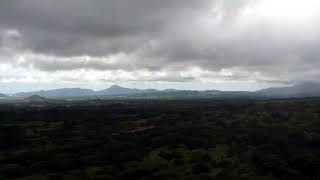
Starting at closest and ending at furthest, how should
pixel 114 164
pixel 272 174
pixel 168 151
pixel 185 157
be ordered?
pixel 272 174
pixel 114 164
pixel 185 157
pixel 168 151

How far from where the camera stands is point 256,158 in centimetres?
15025

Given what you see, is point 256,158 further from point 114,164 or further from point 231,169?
point 114,164

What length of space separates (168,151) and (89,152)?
113 feet

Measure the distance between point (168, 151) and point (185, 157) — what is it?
12114 millimetres

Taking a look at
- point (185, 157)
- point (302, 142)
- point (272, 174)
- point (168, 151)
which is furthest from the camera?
point (302, 142)

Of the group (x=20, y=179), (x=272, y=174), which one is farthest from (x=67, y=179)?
(x=272, y=174)

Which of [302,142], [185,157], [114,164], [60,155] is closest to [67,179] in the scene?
[114,164]

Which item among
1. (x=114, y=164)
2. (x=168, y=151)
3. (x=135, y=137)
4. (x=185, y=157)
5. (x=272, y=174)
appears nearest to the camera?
(x=272, y=174)

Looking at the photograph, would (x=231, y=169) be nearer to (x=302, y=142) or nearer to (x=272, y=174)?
(x=272, y=174)

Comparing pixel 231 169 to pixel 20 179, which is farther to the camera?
pixel 231 169

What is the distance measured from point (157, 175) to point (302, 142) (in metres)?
88.9

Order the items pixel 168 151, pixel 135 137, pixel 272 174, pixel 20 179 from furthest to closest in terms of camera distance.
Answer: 1. pixel 135 137
2. pixel 168 151
3. pixel 272 174
4. pixel 20 179

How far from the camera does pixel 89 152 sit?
16212 centimetres

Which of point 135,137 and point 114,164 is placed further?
point 135,137
